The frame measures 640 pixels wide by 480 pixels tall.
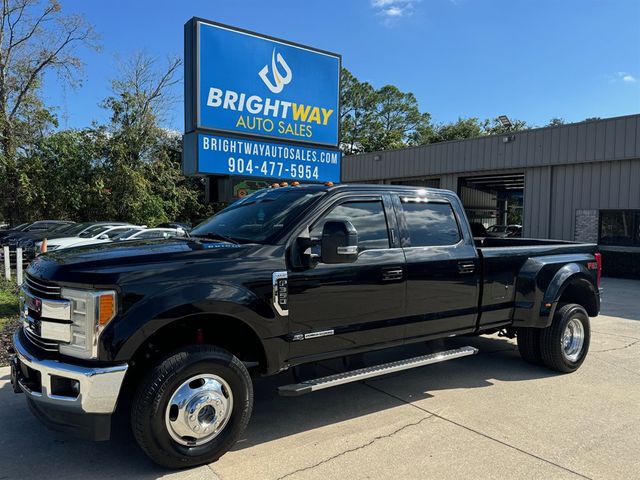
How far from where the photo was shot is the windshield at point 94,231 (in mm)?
18259

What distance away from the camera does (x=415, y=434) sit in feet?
13.1

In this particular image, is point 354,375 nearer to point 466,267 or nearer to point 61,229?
point 466,267

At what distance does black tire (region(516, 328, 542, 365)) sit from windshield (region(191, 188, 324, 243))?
3236 mm

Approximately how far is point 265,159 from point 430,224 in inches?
213

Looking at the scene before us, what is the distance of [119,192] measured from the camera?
94.8 ft

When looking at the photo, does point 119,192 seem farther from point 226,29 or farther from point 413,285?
point 413,285

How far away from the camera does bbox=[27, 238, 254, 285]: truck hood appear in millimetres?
3119

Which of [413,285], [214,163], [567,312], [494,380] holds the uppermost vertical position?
[214,163]

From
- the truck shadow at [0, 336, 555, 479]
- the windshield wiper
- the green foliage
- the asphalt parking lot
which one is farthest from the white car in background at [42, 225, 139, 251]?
the green foliage

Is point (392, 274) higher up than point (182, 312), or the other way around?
point (392, 274)

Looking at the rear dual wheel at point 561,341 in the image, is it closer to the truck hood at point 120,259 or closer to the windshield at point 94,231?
the truck hood at point 120,259

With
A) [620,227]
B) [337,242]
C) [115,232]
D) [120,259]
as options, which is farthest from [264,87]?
[620,227]

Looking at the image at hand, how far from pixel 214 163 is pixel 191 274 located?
590 cm

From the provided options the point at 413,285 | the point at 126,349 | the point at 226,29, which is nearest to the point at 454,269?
the point at 413,285
